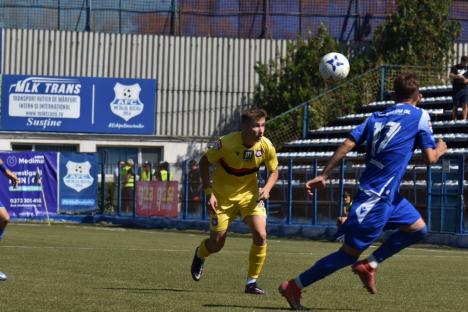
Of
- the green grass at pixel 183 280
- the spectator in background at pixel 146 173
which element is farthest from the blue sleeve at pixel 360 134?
the spectator in background at pixel 146 173

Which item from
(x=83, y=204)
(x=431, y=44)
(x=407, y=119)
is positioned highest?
(x=431, y=44)

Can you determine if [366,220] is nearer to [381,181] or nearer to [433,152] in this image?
[381,181]

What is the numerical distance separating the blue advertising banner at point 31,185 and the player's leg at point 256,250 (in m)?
22.7

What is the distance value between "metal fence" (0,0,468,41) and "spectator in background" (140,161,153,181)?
8.61m

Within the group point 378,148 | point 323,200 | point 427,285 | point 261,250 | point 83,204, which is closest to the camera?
point 378,148

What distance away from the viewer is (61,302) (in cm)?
995

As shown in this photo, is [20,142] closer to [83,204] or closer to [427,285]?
[83,204]

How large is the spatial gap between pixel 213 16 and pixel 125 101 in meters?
4.22

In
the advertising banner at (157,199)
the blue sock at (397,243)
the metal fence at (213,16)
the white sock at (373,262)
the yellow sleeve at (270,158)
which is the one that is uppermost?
the metal fence at (213,16)

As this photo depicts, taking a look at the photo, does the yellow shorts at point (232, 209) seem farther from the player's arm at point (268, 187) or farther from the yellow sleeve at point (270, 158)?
the yellow sleeve at point (270, 158)

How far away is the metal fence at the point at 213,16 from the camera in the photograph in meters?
41.0

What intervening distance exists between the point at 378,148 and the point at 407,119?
33 cm

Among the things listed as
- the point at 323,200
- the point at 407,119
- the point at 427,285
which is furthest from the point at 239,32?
the point at 407,119

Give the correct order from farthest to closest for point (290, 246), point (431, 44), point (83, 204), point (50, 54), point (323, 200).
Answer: point (50, 54)
point (431, 44)
point (83, 204)
point (323, 200)
point (290, 246)
